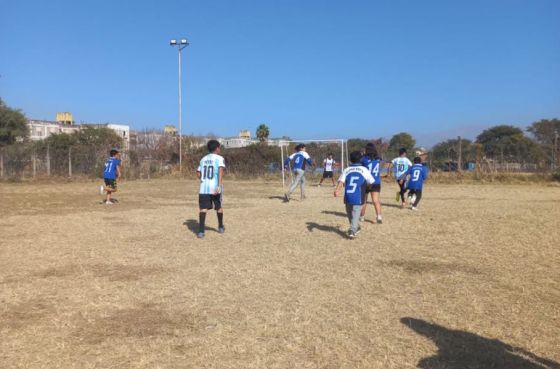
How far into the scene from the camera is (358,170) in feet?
27.4

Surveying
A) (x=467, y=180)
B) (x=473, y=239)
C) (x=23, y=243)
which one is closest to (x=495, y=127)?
(x=467, y=180)

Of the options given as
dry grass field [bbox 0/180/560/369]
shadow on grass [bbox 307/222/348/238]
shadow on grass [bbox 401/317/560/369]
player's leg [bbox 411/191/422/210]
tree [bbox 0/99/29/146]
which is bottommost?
shadow on grass [bbox 401/317/560/369]

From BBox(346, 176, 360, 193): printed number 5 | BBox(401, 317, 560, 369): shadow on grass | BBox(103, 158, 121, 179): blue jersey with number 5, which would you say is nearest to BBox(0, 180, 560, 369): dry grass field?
BBox(401, 317, 560, 369): shadow on grass

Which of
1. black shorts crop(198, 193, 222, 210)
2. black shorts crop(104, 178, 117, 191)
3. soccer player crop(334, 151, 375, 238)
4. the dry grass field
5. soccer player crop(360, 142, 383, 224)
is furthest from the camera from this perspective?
black shorts crop(104, 178, 117, 191)

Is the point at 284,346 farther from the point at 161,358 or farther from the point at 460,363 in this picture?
the point at 460,363

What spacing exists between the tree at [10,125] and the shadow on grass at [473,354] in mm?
44653

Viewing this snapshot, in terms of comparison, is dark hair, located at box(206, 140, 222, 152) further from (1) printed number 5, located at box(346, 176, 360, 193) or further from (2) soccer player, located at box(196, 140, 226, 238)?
(1) printed number 5, located at box(346, 176, 360, 193)

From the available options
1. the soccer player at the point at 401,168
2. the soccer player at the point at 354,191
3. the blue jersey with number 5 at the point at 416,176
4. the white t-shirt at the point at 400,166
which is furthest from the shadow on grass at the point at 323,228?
the white t-shirt at the point at 400,166

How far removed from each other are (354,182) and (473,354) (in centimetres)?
489

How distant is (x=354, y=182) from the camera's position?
325 inches

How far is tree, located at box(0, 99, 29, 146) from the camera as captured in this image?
135 feet

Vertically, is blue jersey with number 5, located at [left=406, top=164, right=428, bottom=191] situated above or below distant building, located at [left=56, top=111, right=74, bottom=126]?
below

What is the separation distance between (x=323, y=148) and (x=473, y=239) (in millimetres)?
19679

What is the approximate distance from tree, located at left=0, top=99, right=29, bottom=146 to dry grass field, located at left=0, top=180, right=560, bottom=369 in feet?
121
